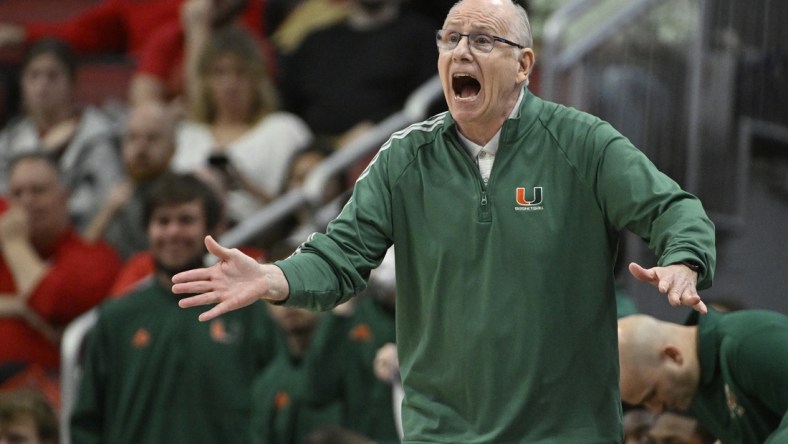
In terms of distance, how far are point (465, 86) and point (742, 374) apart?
48.9 inches

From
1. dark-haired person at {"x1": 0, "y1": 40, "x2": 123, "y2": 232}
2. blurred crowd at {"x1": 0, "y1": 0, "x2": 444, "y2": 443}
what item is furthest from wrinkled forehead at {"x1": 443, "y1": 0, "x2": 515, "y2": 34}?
dark-haired person at {"x1": 0, "y1": 40, "x2": 123, "y2": 232}

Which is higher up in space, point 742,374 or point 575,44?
point 575,44

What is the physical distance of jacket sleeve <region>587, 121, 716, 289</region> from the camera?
333cm

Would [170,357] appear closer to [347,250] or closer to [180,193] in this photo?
[180,193]

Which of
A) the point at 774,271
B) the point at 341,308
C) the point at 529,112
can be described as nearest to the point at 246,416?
the point at 341,308

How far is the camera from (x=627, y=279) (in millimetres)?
6711

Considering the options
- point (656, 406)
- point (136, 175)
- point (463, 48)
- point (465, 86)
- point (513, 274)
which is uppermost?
point (463, 48)

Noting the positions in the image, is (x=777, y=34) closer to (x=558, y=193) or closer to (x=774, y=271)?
(x=774, y=271)

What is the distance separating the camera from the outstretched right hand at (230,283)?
3342 millimetres

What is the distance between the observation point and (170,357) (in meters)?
6.03

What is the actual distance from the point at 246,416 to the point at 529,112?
2698mm

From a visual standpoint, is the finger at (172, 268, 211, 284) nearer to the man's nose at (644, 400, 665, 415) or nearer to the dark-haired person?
the man's nose at (644, 400, 665, 415)

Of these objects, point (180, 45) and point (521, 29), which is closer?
point (521, 29)

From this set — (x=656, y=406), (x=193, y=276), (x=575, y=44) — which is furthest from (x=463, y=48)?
(x=575, y=44)
